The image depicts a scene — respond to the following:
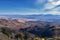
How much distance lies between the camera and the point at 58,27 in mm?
7316

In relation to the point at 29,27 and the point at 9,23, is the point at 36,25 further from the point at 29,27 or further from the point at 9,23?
the point at 9,23

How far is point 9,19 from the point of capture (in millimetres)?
7148

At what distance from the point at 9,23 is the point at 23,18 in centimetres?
65

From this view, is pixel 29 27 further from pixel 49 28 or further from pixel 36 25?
pixel 49 28

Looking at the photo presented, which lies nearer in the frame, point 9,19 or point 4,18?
point 9,19

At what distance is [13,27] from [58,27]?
2017mm

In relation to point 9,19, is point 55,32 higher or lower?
lower

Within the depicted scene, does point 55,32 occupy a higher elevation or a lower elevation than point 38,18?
lower

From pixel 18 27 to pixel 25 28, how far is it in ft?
1.30

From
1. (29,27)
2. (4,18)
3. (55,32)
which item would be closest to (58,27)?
(55,32)

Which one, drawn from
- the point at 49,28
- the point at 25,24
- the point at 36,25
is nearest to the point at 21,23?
the point at 25,24

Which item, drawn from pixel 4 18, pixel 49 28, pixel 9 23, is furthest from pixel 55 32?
pixel 4 18

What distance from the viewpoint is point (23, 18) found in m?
7.14

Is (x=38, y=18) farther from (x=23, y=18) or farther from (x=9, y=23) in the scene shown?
(x=9, y=23)
